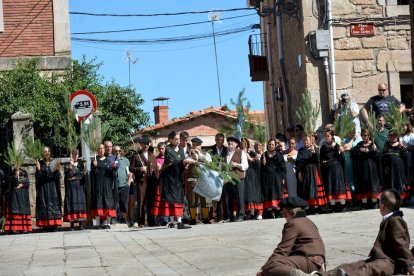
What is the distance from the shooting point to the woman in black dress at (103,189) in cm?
1952

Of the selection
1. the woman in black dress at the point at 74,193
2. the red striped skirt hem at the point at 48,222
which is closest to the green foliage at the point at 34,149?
the woman in black dress at the point at 74,193

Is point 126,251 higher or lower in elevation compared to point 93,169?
lower

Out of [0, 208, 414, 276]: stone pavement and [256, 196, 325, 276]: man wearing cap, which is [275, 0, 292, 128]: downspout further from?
[256, 196, 325, 276]: man wearing cap

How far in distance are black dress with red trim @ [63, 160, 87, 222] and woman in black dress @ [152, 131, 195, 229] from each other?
199cm

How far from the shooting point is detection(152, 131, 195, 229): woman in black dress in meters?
18.1

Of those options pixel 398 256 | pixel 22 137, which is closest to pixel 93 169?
pixel 22 137

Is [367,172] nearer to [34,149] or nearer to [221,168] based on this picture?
[221,168]

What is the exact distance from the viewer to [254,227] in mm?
16156

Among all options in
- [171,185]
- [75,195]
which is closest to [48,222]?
[75,195]

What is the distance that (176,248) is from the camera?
13648mm

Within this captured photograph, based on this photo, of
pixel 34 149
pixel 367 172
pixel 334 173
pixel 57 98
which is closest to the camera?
pixel 367 172

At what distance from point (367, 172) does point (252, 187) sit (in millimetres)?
2124

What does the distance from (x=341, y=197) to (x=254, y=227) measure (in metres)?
2.88

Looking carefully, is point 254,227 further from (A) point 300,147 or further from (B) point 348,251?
(B) point 348,251
